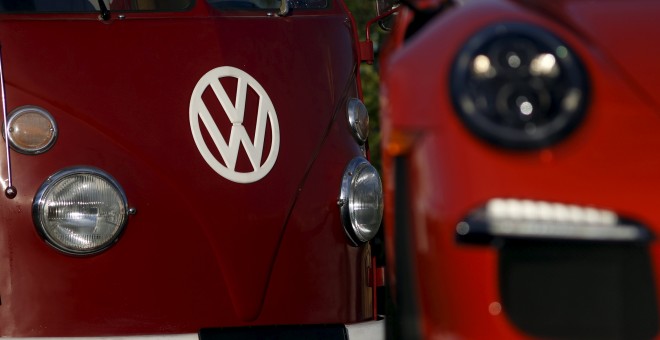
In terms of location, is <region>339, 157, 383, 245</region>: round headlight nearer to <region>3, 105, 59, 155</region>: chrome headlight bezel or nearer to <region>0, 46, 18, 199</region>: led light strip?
<region>3, 105, 59, 155</region>: chrome headlight bezel

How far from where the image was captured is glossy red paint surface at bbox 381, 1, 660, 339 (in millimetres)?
2002

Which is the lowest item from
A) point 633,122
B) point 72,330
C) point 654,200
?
point 72,330

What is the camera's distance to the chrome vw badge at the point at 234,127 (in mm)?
3908

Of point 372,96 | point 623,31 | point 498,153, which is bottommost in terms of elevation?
point 498,153

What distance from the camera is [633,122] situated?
2.05m

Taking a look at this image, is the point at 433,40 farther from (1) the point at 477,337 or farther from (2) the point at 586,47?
(1) the point at 477,337

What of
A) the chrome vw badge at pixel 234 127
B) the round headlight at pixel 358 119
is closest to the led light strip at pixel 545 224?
the chrome vw badge at pixel 234 127

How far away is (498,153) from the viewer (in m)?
2.03

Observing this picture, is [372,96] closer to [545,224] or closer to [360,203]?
[360,203]

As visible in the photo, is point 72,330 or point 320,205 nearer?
point 72,330

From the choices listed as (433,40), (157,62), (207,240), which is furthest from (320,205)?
(433,40)

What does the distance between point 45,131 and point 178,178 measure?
46cm

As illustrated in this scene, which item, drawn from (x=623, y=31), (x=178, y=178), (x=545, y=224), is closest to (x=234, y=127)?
(x=178, y=178)

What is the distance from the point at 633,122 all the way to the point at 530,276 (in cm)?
34
